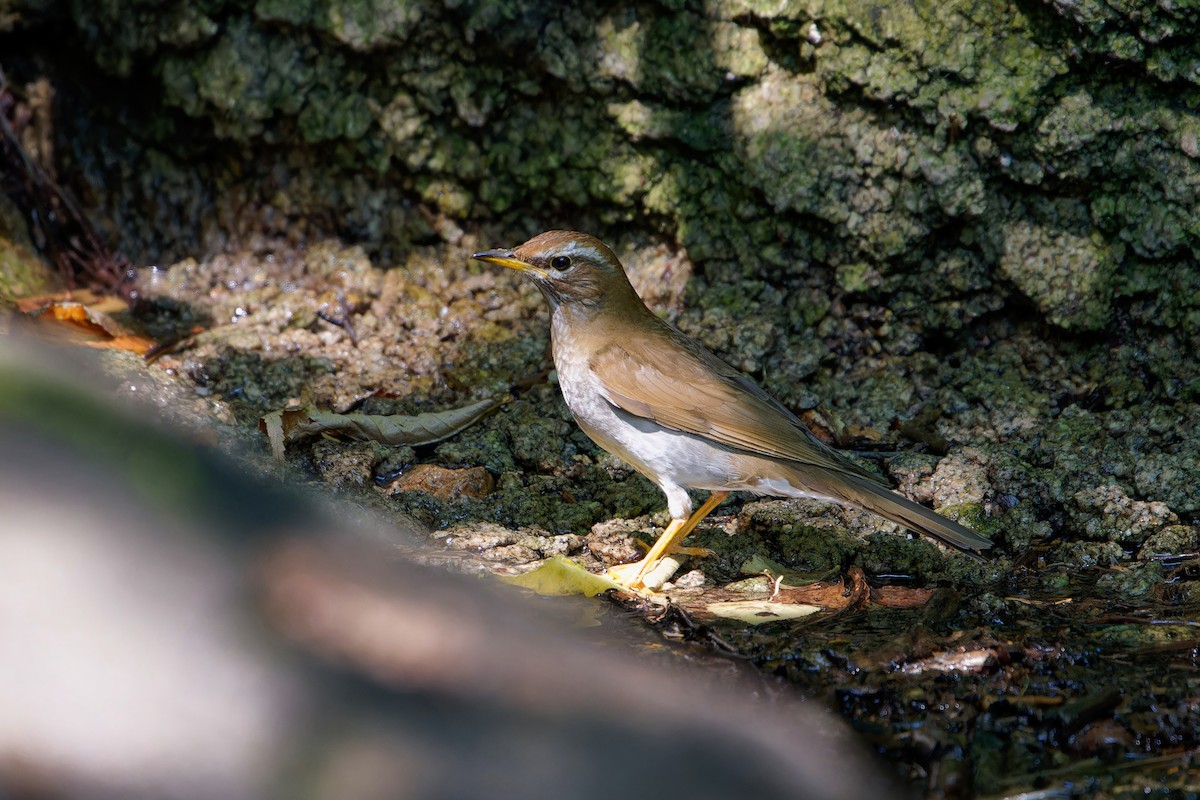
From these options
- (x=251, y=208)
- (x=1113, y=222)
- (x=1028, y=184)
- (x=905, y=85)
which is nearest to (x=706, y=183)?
(x=905, y=85)

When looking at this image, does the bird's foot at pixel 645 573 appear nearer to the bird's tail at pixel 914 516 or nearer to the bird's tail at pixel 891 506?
the bird's tail at pixel 891 506

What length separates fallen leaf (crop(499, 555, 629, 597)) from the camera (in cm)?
417

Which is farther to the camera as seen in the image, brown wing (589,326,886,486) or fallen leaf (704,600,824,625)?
brown wing (589,326,886,486)

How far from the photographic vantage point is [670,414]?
187 inches

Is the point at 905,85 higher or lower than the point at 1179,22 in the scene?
lower

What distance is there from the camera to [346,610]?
1.61 m

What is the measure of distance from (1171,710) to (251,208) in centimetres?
534

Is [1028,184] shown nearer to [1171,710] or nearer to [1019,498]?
[1019,498]

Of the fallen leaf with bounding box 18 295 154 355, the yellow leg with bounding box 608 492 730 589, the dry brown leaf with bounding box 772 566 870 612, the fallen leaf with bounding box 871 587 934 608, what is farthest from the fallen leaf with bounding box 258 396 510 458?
the fallen leaf with bounding box 871 587 934 608

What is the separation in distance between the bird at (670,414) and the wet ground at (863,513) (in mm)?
267

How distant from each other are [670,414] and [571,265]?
0.94 meters

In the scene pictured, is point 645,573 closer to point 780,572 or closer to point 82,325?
point 780,572

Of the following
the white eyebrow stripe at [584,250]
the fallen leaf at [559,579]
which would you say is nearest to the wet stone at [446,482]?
the fallen leaf at [559,579]

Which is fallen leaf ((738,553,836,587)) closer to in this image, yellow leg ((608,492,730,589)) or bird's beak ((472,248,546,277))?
yellow leg ((608,492,730,589))
